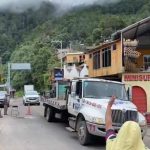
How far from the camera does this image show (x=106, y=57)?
34438 millimetres

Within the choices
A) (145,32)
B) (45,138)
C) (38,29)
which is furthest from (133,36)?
(38,29)

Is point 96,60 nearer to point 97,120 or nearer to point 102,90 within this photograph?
point 102,90

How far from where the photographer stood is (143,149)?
11.8 ft

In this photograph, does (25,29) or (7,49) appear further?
(25,29)

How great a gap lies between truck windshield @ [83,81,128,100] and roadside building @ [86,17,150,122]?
294 inches

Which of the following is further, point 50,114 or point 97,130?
point 50,114

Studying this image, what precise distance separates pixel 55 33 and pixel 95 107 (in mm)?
138093

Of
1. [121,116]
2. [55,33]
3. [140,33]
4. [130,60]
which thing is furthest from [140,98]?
[55,33]

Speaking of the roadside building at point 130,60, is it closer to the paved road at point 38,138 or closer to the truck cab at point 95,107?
the paved road at point 38,138

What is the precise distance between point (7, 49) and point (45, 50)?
67490 millimetres

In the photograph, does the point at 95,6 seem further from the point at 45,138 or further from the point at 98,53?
the point at 45,138

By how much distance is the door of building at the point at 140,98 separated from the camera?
2866 centimetres

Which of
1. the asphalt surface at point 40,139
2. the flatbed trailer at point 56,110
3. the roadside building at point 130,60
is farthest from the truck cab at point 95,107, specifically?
the roadside building at point 130,60

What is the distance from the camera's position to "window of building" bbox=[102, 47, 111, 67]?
33.4 m
